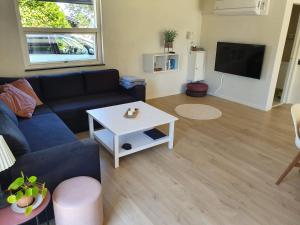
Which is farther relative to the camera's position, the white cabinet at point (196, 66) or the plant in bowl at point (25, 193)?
the white cabinet at point (196, 66)

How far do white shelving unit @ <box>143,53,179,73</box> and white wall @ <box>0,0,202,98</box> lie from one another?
0.13m

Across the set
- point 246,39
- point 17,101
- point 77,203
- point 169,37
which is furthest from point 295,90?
point 17,101

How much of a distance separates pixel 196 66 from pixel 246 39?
3.70 ft

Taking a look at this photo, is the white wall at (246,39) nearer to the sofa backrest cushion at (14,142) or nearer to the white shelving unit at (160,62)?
the white shelving unit at (160,62)

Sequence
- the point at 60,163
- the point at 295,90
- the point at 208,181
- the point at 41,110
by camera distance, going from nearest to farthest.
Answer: the point at 60,163 < the point at 208,181 < the point at 41,110 < the point at 295,90

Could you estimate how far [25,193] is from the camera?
1.37 m

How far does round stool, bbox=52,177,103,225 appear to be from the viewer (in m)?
1.54

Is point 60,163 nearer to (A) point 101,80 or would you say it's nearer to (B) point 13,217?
(B) point 13,217

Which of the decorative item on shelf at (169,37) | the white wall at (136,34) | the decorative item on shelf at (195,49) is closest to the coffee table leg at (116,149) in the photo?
the white wall at (136,34)

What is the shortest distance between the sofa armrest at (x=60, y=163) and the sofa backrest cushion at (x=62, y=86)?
74.8 inches

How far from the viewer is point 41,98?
338cm

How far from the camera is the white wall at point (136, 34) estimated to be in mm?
3258

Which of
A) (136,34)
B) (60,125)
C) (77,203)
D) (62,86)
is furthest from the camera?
(136,34)

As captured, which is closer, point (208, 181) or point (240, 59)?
point (208, 181)
